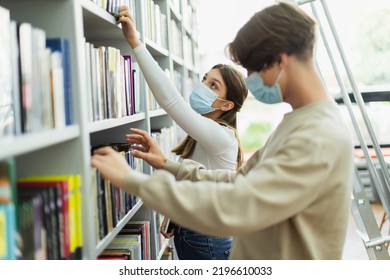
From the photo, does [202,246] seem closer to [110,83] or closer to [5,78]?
[110,83]

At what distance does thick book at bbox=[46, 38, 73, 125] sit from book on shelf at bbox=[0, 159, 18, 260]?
0.86ft

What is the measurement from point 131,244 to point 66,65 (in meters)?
0.79

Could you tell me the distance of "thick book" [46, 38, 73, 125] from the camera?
949 mm

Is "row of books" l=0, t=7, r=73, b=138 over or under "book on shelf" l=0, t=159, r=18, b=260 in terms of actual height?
over

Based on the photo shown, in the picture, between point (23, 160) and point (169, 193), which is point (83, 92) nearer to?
point (23, 160)

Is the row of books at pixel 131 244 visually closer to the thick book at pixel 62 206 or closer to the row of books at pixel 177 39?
the thick book at pixel 62 206

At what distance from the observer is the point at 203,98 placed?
1.81 m

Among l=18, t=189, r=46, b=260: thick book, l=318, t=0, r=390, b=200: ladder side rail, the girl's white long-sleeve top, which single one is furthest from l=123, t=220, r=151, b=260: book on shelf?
l=318, t=0, r=390, b=200: ladder side rail

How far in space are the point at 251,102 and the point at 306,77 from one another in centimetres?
390

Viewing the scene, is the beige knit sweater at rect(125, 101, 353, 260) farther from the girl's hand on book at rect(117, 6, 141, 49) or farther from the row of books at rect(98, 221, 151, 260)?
the girl's hand on book at rect(117, 6, 141, 49)

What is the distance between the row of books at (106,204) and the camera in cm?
113

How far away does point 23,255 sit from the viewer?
821mm

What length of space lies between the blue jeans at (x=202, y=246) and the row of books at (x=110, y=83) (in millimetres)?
537

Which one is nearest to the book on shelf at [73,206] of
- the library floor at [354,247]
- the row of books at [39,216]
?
the row of books at [39,216]
